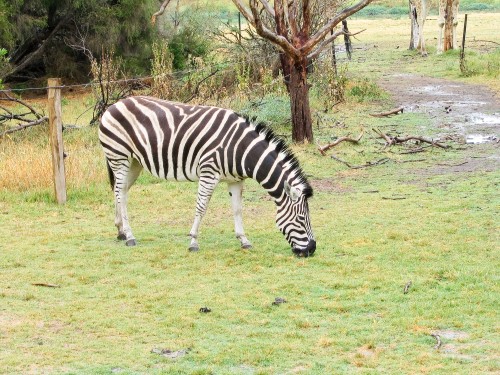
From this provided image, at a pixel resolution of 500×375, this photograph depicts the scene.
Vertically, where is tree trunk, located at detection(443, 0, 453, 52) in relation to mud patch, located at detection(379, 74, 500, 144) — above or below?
above

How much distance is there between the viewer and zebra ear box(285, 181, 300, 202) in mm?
8617

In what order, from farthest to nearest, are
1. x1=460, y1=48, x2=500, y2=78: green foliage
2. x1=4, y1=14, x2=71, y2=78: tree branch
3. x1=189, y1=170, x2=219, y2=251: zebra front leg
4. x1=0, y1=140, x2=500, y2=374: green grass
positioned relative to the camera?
x1=4, y1=14, x2=71, y2=78: tree branch
x1=460, y1=48, x2=500, y2=78: green foliage
x1=189, y1=170, x2=219, y2=251: zebra front leg
x1=0, y1=140, x2=500, y2=374: green grass

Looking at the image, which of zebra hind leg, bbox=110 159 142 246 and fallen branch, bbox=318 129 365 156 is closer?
zebra hind leg, bbox=110 159 142 246

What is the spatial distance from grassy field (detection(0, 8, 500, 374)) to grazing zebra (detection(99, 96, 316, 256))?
0.44 metres

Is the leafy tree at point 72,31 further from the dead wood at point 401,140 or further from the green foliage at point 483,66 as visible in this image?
the dead wood at point 401,140

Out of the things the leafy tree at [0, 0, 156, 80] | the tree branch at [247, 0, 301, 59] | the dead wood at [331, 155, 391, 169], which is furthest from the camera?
the leafy tree at [0, 0, 156, 80]

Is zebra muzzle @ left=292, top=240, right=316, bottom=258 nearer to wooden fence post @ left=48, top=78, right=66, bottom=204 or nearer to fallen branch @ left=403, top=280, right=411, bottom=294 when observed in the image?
fallen branch @ left=403, top=280, right=411, bottom=294

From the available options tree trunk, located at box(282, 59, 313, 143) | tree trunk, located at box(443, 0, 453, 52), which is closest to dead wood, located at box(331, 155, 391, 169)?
tree trunk, located at box(282, 59, 313, 143)

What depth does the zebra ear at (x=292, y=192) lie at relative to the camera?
28.3 ft

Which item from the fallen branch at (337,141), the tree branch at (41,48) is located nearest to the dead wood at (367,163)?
the fallen branch at (337,141)

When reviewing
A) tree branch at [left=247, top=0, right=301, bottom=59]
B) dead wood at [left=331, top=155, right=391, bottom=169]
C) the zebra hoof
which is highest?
tree branch at [left=247, top=0, right=301, bottom=59]

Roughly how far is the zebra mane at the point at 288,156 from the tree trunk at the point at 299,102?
17.9 feet

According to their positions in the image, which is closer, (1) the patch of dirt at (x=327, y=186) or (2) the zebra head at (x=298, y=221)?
(2) the zebra head at (x=298, y=221)

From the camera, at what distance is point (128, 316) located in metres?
6.91
